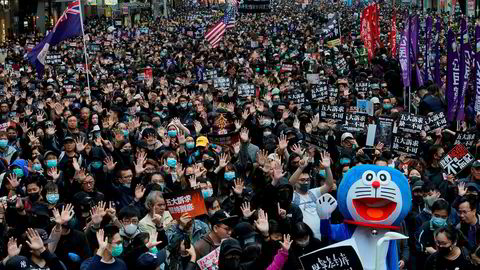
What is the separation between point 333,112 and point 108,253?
7922 millimetres

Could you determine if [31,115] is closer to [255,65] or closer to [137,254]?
[137,254]

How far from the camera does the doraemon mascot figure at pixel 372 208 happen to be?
6.86 metres

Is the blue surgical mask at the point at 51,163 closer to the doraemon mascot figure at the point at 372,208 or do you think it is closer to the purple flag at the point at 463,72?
the doraemon mascot figure at the point at 372,208

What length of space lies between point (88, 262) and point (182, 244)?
0.76 meters

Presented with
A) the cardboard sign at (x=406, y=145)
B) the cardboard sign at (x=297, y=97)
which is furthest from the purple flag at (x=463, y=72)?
the cardboard sign at (x=406, y=145)

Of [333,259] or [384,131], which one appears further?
[384,131]

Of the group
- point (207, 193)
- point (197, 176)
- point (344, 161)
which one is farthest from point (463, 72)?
point (207, 193)


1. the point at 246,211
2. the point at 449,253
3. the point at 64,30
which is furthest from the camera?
the point at 64,30

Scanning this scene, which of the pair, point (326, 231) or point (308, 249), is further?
point (308, 249)

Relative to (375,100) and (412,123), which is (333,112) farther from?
(375,100)

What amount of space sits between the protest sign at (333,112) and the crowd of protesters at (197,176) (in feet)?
0.23

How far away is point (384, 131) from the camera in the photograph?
1339cm

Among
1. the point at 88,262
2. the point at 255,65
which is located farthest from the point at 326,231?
the point at 255,65

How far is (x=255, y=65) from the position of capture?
92.3 ft
